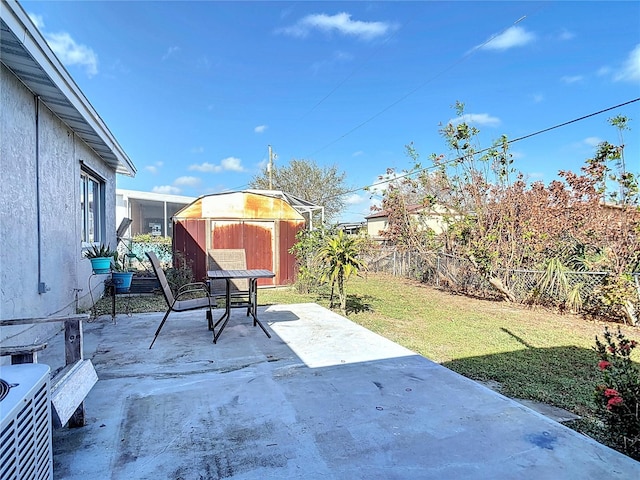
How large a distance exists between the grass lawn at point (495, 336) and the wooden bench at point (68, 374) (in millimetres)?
3154

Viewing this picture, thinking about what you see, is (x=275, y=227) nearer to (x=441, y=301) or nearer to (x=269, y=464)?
(x=441, y=301)

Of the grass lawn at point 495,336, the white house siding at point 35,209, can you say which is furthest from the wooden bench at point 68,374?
the grass lawn at point 495,336

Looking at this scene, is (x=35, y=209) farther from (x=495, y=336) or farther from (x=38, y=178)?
(x=495, y=336)

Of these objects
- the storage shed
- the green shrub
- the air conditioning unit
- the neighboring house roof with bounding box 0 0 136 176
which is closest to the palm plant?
the storage shed

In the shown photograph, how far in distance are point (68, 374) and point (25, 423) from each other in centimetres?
90

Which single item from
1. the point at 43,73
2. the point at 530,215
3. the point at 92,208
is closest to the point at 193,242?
the point at 92,208

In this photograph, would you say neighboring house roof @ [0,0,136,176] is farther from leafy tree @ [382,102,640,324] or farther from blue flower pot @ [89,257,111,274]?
leafy tree @ [382,102,640,324]

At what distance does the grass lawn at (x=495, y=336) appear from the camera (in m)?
3.26

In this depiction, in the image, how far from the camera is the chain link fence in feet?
21.8

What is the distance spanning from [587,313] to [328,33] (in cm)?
919

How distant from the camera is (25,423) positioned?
1227 mm

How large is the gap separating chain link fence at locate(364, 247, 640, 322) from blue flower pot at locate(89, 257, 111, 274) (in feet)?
25.8

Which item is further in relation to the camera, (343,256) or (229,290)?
(343,256)

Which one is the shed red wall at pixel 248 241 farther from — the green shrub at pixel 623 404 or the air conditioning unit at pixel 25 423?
the green shrub at pixel 623 404
